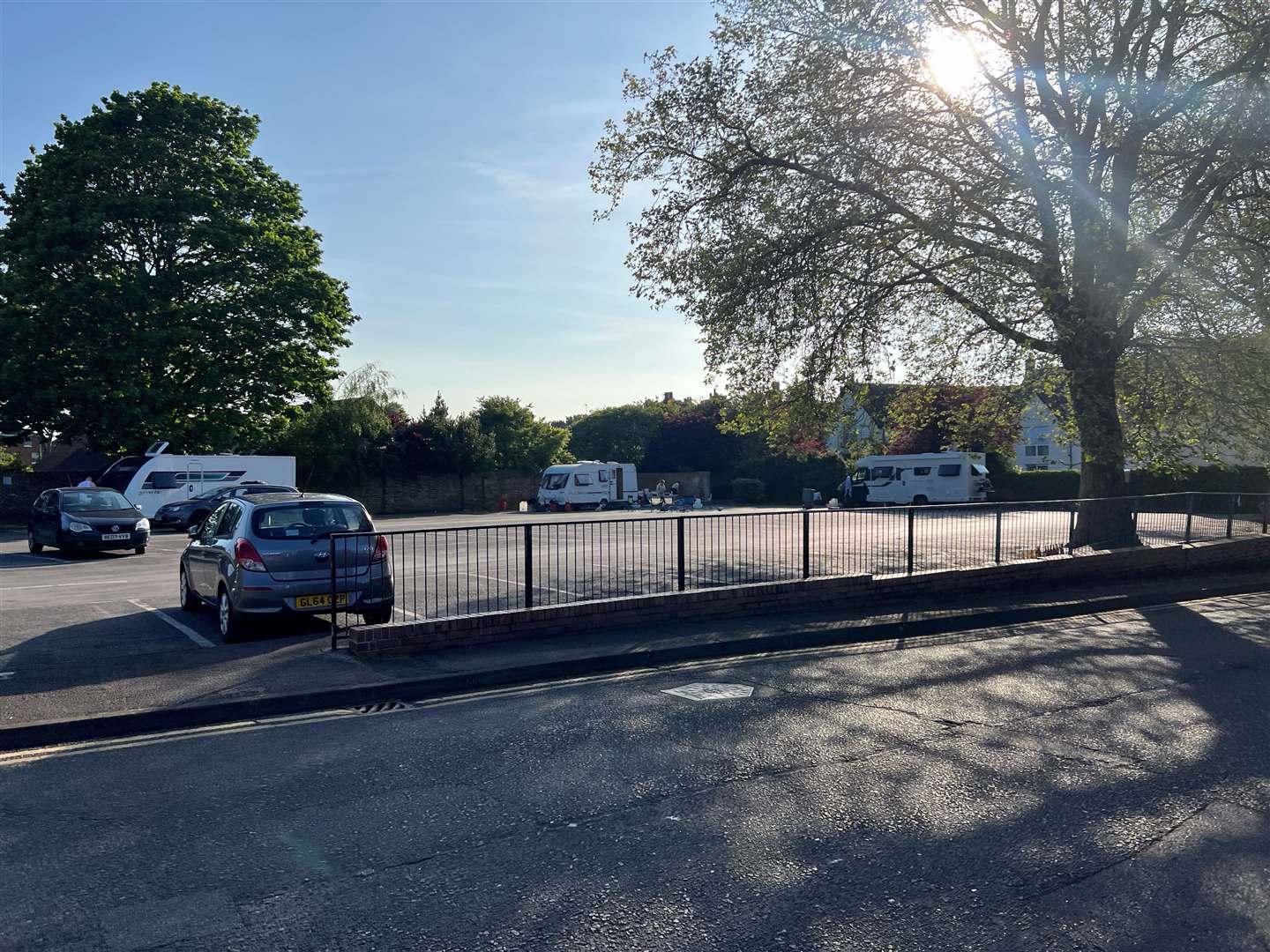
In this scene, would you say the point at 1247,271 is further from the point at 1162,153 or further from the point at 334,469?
the point at 334,469

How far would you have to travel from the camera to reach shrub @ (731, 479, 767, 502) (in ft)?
186

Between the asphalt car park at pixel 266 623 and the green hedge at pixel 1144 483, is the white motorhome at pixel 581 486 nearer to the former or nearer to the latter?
the green hedge at pixel 1144 483

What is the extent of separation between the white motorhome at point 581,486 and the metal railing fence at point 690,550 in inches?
1223

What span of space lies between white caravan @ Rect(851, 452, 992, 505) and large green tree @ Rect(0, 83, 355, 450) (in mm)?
26118

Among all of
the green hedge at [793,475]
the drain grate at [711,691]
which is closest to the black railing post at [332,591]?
the drain grate at [711,691]

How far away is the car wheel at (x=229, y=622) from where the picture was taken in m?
10.5

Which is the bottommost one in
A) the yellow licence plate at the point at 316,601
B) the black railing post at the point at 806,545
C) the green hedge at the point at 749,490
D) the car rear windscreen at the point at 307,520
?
the green hedge at the point at 749,490

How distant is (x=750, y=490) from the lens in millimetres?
57094

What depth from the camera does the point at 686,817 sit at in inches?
202

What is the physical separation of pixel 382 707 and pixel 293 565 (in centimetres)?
323

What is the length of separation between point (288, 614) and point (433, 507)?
39.0 metres

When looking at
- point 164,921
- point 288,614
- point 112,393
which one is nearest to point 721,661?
point 288,614

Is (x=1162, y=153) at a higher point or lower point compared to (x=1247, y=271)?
higher

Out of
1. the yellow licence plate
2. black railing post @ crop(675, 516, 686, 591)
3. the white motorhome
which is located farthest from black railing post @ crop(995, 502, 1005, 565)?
the white motorhome
